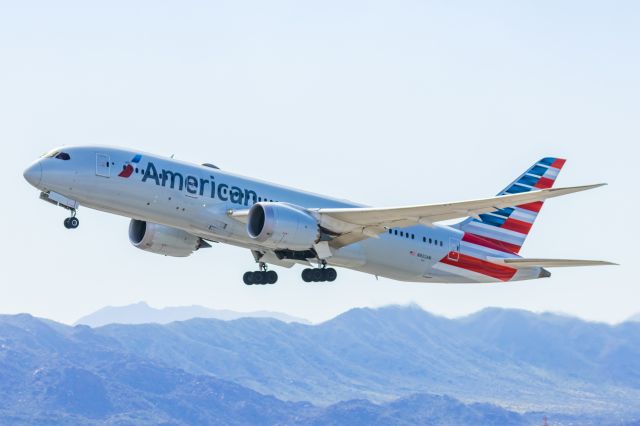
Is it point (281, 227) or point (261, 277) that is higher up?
point (281, 227)

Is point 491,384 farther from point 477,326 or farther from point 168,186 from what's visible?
point 168,186

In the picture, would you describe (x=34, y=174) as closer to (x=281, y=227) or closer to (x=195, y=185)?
(x=195, y=185)

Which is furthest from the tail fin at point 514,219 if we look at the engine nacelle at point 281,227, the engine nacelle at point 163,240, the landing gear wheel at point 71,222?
the landing gear wheel at point 71,222

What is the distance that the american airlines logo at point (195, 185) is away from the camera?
52319 millimetres

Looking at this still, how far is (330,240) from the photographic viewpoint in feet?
183

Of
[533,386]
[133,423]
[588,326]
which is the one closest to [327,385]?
[133,423]

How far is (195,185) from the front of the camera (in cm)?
5334

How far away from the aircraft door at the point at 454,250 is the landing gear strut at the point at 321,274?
6.61 meters

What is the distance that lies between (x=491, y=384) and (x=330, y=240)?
107873 millimetres

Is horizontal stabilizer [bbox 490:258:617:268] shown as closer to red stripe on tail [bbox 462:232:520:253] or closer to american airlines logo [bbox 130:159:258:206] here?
red stripe on tail [bbox 462:232:520:253]

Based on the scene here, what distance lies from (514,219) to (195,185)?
1904 centimetres

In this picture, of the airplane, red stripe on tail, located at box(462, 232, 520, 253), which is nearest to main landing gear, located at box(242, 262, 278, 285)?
A: the airplane

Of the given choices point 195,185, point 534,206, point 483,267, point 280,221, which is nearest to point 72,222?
point 195,185

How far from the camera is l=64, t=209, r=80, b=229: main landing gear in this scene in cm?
5147
